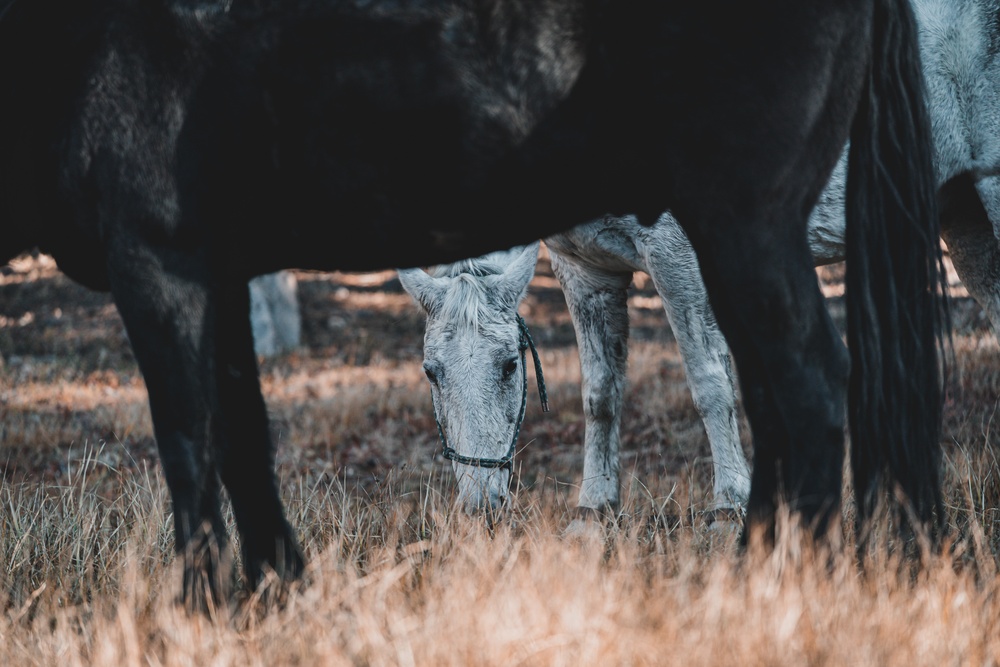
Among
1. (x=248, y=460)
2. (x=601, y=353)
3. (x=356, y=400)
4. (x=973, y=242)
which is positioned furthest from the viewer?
(x=356, y=400)

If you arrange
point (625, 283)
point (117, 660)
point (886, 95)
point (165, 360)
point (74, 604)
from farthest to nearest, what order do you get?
point (625, 283) → point (74, 604) → point (886, 95) → point (165, 360) → point (117, 660)

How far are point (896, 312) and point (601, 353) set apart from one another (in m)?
2.64

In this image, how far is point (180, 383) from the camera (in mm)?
2316

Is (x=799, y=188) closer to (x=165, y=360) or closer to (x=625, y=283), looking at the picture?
(x=165, y=360)

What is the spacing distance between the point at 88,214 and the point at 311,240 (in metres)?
0.55

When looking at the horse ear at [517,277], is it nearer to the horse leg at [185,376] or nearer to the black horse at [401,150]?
the black horse at [401,150]

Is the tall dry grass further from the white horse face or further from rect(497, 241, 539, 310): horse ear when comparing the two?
rect(497, 241, 539, 310): horse ear

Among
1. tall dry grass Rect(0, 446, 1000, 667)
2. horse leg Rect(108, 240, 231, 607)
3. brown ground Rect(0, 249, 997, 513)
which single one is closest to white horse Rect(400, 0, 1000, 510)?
brown ground Rect(0, 249, 997, 513)

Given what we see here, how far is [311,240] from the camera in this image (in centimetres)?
239

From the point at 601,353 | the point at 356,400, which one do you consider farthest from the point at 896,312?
the point at 356,400

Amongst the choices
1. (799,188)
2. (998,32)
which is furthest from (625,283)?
(799,188)

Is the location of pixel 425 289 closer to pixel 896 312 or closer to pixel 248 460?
pixel 248 460

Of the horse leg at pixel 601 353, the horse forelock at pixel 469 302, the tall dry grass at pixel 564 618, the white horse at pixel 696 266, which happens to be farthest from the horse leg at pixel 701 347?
the tall dry grass at pixel 564 618

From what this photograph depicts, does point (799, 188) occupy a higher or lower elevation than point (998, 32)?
lower
